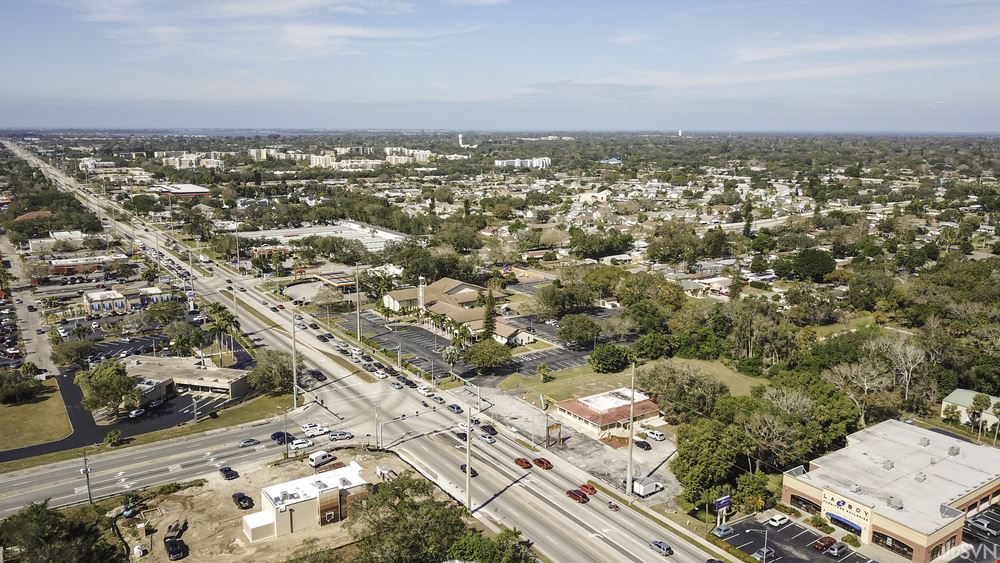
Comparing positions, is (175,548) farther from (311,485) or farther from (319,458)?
(319,458)

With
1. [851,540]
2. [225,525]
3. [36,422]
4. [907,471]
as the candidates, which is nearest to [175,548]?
[225,525]

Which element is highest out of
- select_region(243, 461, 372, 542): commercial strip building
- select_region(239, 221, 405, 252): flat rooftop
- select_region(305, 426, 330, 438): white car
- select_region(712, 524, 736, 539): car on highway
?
select_region(239, 221, 405, 252): flat rooftop

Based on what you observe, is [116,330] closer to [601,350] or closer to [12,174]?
[601,350]

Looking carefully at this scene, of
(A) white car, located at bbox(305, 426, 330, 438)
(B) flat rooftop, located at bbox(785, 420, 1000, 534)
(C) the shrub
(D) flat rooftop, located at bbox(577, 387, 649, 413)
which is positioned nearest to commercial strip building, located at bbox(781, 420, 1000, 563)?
(B) flat rooftop, located at bbox(785, 420, 1000, 534)

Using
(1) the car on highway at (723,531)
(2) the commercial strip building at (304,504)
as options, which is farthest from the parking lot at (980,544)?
(2) the commercial strip building at (304,504)

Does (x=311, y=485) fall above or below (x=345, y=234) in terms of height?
below

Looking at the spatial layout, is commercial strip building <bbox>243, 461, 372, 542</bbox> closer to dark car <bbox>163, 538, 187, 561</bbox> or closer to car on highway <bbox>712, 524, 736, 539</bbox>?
dark car <bbox>163, 538, 187, 561</bbox>
